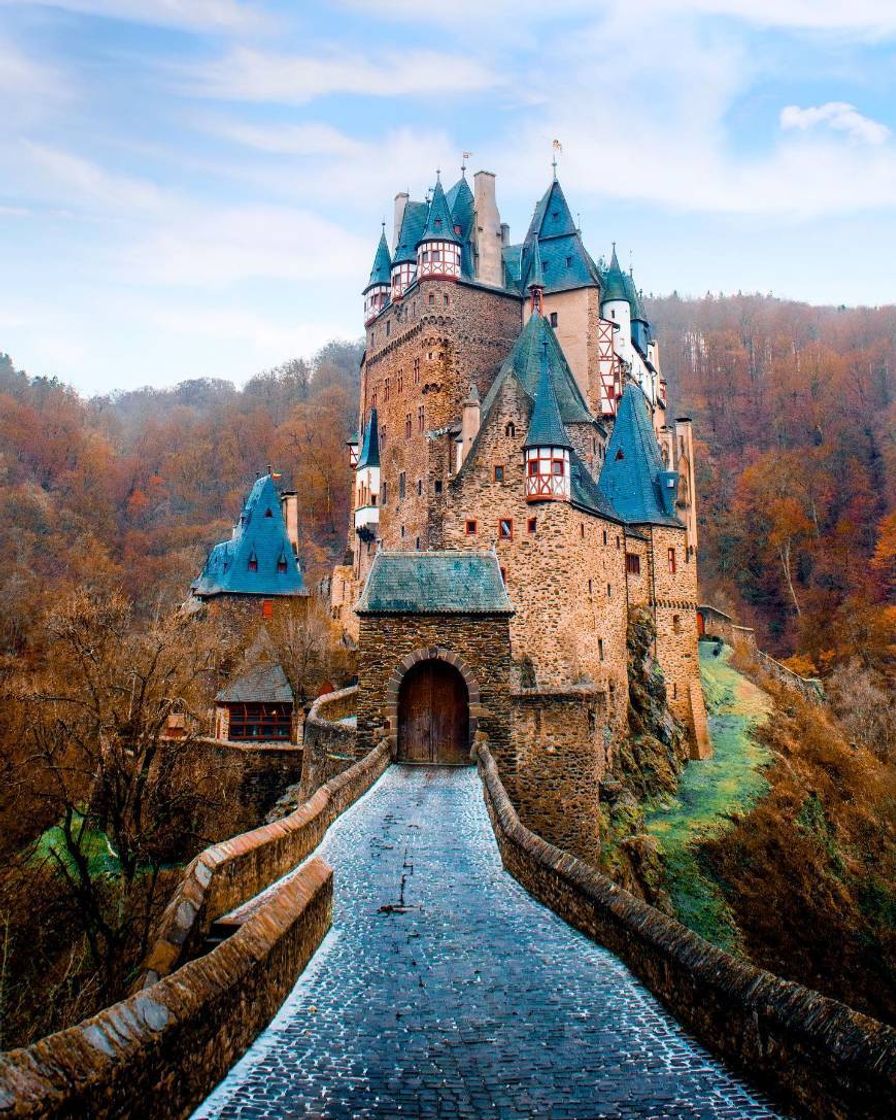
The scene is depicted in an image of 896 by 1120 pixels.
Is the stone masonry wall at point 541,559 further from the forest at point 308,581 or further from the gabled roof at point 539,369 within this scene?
the forest at point 308,581

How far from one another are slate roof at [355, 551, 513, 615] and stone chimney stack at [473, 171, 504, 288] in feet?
80.5

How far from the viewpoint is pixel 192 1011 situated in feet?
15.8

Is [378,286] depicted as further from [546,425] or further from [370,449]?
[546,425]

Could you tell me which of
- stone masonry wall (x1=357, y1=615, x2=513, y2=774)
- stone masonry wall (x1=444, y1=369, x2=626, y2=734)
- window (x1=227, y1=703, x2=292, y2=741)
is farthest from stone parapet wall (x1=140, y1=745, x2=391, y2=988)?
window (x1=227, y1=703, x2=292, y2=741)

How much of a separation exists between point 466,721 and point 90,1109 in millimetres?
16910

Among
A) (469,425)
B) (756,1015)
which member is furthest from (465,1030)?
(469,425)

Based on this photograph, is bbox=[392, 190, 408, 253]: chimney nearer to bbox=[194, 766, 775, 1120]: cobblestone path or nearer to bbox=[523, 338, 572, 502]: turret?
bbox=[523, 338, 572, 502]: turret

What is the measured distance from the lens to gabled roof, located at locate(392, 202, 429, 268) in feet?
149

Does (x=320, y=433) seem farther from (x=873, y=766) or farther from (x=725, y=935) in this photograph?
(x=725, y=935)

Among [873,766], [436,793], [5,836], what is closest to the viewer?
[436,793]

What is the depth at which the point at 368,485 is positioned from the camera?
1699 inches

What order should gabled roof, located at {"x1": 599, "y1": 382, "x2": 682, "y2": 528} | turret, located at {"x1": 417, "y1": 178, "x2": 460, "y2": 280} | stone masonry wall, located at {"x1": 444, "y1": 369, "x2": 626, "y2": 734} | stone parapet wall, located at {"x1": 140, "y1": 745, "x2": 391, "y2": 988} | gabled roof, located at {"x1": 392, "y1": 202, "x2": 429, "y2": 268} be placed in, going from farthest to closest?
gabled roof, located at {"x1": 392, "y1": 202, "x2": 429, "y2": 268} < turret, located at {"x1": 417, "y1": 178, "x2": 460, "y2": 280} < gabled roof, located at {"x1": 599, "y1": 382, "x2": 682, "y2": 528} < stone masonry wall, located at {"x1": 444, "y1": 369, "x2": 626, "y2": 734} < stone parapet wall, located at {"x1": 140, "y1": 745, "x2": 391, "y2": 988}

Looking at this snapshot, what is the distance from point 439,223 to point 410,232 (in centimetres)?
485

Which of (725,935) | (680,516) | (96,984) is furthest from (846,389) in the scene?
(96,984)
